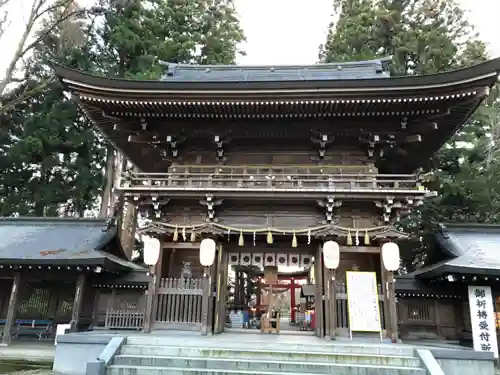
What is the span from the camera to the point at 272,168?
10.8 metres

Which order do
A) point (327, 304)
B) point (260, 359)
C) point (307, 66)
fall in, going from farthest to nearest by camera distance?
point (307, 66) → point (327, 304) → point (260, 359)

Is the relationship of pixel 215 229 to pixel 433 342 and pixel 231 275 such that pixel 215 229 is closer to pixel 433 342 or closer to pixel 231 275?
pixel 433 342

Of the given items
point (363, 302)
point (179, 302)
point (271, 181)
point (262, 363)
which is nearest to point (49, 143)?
point (179, 302)

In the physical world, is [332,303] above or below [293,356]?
above

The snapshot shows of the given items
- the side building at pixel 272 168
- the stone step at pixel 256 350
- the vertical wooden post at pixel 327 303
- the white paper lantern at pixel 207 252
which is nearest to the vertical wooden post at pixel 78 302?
the side building at pixel 272 168

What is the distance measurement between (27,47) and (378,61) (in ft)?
50.0

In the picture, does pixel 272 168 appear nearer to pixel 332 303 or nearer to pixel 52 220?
pixel 332 303

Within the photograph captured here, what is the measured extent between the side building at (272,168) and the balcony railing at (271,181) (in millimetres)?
37

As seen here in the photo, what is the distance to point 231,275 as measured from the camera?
18062mm

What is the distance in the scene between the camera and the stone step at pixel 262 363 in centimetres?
690

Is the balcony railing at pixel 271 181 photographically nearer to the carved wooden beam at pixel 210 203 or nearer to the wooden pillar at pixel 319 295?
the carved wooden beam at pixel 210 203

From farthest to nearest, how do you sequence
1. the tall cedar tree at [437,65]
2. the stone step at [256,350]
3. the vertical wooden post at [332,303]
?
the tall cedar tree at [437,65] < the vertical wooden post at [332,303] < the stone step at [256,350]

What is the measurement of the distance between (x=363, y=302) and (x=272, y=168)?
173 inches

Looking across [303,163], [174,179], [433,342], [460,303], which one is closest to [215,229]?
[174,179]
